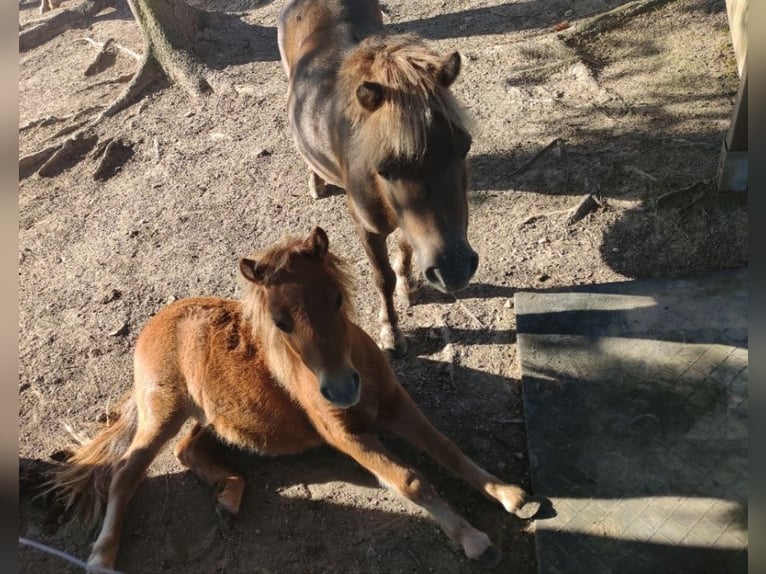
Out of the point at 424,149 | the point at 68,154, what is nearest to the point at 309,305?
the point at 424,149

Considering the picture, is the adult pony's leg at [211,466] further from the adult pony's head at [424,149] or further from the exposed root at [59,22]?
the exposed root at [59,22]

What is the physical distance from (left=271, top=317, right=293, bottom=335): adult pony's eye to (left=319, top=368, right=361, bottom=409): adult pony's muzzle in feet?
Result: 0.96

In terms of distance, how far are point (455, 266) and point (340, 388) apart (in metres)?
0.89

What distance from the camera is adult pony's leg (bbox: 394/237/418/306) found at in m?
4.65

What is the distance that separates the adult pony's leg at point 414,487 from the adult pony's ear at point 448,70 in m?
2.01

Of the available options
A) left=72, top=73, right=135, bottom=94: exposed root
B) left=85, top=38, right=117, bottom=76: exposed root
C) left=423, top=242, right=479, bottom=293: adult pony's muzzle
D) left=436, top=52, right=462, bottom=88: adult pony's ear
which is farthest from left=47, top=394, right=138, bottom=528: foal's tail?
left=85, top=38, right=117, bottom=76: exposed root

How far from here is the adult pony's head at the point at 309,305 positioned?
305 cm

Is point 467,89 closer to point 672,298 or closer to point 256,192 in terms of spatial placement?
point 256,192

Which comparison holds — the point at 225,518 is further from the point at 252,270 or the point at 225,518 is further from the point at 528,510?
the point at 528,510

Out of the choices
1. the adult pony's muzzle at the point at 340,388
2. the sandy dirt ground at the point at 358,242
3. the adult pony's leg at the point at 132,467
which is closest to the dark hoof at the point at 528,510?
the sandy dirt ground at the point at 358,242

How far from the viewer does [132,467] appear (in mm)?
3699

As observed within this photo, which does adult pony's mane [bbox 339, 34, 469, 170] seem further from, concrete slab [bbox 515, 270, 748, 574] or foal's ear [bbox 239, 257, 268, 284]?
concrete slab [bbox 515, 270, 748, 574]

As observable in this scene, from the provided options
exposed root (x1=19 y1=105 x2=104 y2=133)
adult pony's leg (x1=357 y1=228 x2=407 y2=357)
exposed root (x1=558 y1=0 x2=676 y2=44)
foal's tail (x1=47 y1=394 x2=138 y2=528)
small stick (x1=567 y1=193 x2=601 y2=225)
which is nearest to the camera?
foal's tail (x1=47 y1=394 x2=138 y2=528)

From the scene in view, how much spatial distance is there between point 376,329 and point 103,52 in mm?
6808
